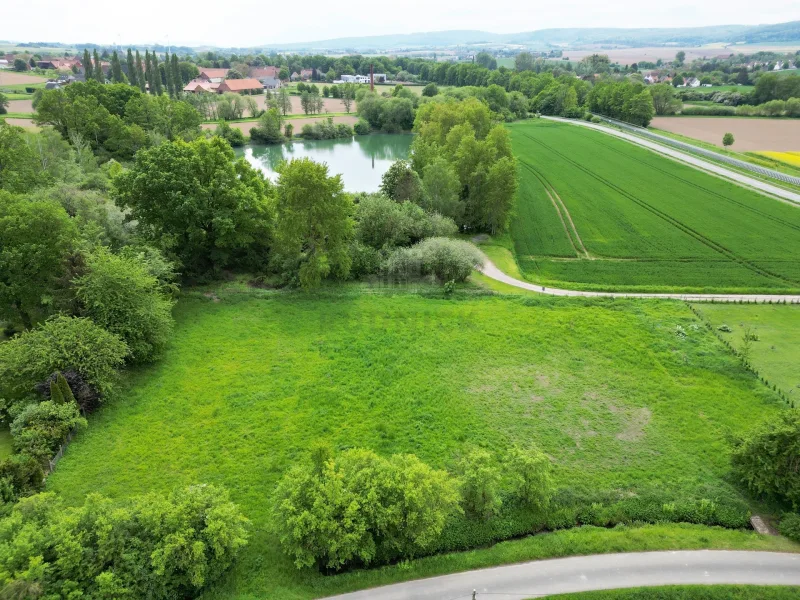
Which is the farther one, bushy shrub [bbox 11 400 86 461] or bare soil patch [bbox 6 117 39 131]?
bare soil patch [bbox 6 117 39 131]

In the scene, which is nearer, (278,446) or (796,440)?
(796,440)

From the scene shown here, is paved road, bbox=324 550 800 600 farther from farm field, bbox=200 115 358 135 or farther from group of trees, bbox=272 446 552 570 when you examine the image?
farm field, bbox=200 115 358 135

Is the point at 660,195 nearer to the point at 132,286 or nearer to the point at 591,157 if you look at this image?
the point at 591,157

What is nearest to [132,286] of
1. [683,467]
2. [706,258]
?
[683,467]

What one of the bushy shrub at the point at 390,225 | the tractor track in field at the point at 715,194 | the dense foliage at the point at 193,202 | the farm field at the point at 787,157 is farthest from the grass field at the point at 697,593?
the farm field at the point at 787,157

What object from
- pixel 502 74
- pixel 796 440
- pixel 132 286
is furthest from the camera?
pixel 502 74

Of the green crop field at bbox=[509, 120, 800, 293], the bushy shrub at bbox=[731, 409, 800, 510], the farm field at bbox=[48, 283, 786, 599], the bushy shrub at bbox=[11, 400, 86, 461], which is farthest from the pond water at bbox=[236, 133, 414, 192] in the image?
the bushy shrub at bbox=[731, 409, 800, 510]

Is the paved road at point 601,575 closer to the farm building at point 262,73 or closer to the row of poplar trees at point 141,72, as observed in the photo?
the row of poplar trees at point 141,72
